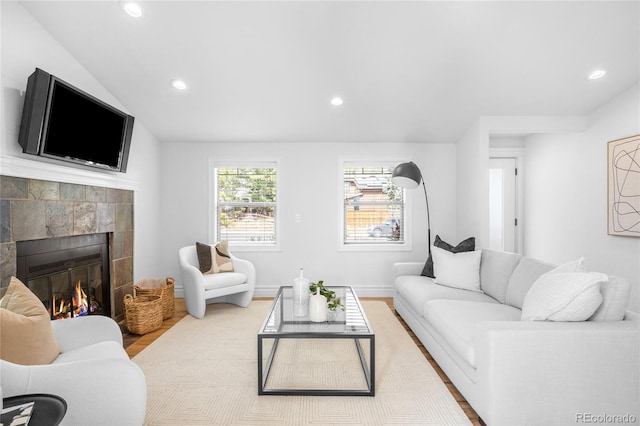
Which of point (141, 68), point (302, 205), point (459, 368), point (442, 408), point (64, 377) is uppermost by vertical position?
point (141, 68)

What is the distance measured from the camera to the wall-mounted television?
238 cm

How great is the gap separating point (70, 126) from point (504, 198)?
201 inches

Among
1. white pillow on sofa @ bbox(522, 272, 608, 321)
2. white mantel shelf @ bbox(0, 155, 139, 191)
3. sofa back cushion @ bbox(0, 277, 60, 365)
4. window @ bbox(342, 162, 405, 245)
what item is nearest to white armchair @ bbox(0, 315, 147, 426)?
sofa back cushion @ bbox(0, 277, 60, 365)

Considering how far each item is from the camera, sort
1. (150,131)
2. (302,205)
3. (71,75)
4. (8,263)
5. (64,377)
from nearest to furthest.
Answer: (64,377) < (8,263) < (71,75) < (150,131) < (302,205)

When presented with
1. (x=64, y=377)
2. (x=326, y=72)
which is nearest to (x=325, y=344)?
(x=64, y=377)

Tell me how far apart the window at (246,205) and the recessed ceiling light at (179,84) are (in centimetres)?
150

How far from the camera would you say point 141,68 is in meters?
3.18

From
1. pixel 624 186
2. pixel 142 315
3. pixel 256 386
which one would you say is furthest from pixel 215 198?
pixel 624 186

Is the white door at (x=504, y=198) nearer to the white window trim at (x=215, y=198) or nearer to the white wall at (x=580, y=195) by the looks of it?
the white wall at (x=580, y=195)

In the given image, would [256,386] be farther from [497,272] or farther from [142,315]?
[497,272]

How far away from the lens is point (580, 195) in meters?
3.99

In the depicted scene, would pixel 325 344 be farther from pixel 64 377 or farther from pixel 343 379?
pixel 64 377

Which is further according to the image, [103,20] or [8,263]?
[103,20]

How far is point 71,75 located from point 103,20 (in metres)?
0.63
